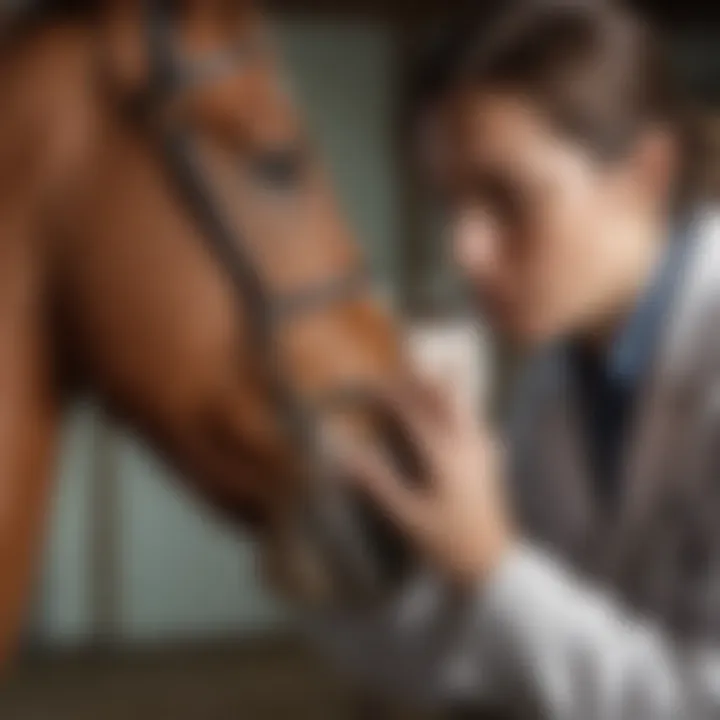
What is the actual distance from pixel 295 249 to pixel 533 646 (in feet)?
0.52

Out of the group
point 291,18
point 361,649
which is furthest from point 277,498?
point 291,18

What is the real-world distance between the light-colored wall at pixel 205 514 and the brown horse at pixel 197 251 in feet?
0.10

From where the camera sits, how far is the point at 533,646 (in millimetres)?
386

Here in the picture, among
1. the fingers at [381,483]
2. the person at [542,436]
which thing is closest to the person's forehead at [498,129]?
the person at [542,436]

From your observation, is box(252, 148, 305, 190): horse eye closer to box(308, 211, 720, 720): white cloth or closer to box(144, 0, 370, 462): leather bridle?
box(144, 0, 370, 462): leather bridle

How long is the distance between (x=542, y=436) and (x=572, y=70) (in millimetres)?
133

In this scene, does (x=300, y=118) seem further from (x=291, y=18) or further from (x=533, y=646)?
(x=533, y=646)

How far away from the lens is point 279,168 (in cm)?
39

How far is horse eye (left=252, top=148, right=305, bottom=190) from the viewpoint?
1.29 ft

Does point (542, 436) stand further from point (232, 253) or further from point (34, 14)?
point (34, 14)

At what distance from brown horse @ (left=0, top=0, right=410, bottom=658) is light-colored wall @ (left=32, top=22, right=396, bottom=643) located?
29mm

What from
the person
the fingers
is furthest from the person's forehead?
the fingers

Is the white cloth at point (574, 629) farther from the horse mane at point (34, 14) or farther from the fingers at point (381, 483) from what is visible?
the horse mane at point (34, 14)

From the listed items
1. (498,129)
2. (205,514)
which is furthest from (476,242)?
(205,514)
